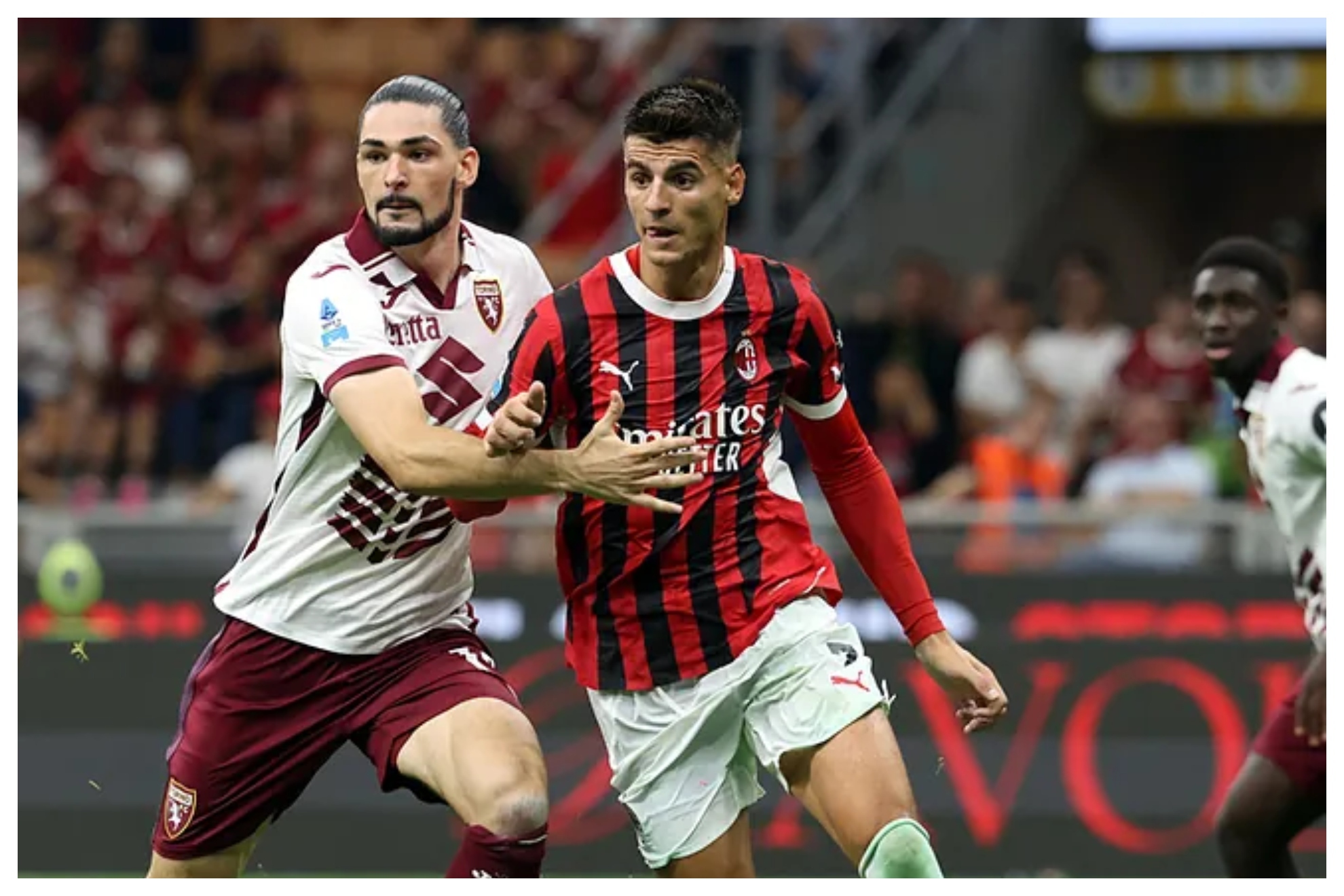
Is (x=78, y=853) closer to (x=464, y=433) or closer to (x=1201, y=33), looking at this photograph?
(x=464, y=433)

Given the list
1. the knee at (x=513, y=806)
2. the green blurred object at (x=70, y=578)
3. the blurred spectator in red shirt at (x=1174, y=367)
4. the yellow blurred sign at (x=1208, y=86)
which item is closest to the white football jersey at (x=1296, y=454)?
the knee at (x=513, y=806)

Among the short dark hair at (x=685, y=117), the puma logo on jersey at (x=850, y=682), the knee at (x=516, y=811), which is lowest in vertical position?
the knee at (x=516, y=811)

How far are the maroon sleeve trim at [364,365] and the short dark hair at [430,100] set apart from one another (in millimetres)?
591

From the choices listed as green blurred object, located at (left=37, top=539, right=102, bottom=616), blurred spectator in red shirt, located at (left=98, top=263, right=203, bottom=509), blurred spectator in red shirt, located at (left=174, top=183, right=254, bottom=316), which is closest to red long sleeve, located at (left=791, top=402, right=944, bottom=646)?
green blurred object, located at (left=37, top=539, right=102, bottom=616)

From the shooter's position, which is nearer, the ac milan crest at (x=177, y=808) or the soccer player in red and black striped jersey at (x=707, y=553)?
the soccer player in red and black striped jersey at (x=707, y=553)

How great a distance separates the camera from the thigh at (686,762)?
18.0ft

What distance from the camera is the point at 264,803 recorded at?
5.89 metres

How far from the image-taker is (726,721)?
551cm

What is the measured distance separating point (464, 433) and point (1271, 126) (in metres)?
11.7

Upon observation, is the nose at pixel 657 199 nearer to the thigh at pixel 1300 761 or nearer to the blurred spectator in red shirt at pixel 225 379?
the thigh at pixel 1300 761

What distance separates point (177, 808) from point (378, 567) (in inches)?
32.0

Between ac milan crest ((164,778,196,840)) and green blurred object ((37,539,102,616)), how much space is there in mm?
4466

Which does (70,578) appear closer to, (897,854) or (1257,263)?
(1257,263)

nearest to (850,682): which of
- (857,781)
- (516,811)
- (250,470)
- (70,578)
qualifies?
(857,781)
